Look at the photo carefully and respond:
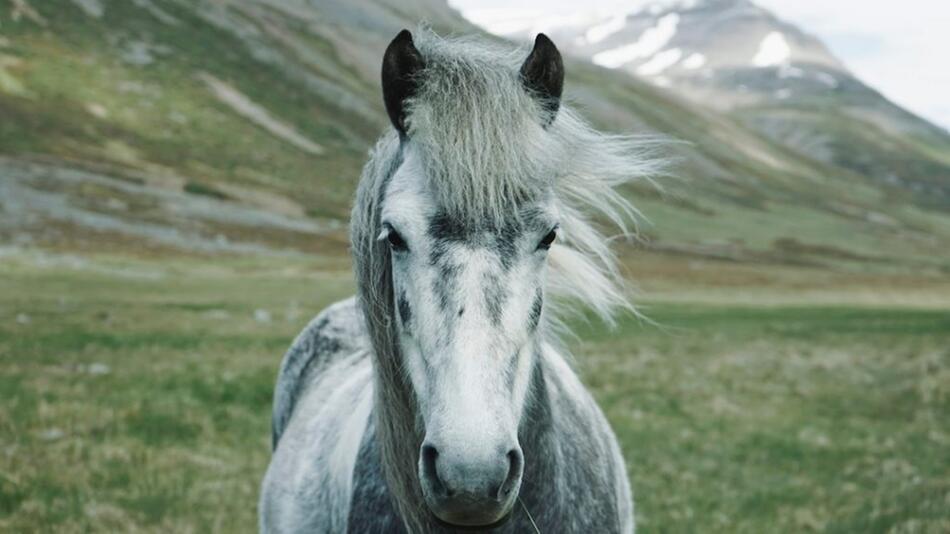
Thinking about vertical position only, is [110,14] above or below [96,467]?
below

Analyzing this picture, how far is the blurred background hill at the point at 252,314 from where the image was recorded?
29.6ft

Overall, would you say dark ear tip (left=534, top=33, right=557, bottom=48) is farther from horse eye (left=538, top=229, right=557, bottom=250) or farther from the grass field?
the grass field

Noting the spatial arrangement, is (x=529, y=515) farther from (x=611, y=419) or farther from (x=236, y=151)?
(x=236, y=151)

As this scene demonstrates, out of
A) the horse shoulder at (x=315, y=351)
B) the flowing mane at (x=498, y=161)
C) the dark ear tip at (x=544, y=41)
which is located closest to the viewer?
the flowing mane at (x=498, y=161)

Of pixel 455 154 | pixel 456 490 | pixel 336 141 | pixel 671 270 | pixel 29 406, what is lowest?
pixel 336 141

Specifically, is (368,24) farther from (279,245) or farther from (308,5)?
(279,245)

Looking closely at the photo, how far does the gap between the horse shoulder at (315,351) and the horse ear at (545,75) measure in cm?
357

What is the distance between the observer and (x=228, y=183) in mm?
87125

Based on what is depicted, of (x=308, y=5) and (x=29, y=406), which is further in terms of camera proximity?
(x=308, y=5)

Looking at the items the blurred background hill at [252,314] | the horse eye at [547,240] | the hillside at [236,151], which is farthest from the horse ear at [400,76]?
the hillside at [236,151]

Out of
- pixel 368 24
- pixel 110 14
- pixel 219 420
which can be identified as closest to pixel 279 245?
pixel 219 420

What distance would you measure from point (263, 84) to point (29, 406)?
4763 inches

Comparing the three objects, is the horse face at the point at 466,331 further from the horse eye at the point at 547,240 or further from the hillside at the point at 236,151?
the hillside at the point at 236,151

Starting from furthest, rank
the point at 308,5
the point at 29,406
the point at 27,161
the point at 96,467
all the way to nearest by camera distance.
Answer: the point at 308,5 → the point at 27,161 → the point at 29,406 → the point at 96,467
